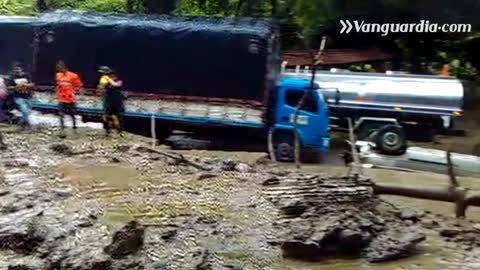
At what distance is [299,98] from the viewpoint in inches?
706

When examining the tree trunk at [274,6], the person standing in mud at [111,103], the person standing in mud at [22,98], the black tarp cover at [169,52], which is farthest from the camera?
the tree trunk at [274,6]

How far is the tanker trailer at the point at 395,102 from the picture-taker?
19.9 m

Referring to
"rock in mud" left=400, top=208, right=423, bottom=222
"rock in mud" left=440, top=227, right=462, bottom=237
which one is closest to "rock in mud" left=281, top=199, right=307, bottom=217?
"rock in mud" left=400, top=208, right=423, bottom=222

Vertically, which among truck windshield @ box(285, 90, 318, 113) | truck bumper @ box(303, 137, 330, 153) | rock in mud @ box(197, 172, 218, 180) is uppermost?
truck windshield @ box(285, 90, 318, 113)

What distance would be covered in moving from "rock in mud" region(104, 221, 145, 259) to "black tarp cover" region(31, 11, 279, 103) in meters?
11.5

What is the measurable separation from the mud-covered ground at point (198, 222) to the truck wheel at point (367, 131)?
341 inches

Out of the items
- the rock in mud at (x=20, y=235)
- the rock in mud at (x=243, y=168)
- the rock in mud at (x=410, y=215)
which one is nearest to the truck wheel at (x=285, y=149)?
the rock in mud at (x=243, y=168)

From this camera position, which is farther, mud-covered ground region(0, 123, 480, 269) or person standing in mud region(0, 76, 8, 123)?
person standing in mud region(0, 76, 8, 123)

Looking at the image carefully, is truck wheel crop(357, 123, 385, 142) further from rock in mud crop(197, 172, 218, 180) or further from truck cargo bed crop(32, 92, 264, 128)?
rock in mud crop(197, 172, 218, 180)

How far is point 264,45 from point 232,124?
5.91 ft

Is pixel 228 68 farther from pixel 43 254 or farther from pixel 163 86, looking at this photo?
pixel 43 254

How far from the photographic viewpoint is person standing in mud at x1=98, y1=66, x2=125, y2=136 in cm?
1717

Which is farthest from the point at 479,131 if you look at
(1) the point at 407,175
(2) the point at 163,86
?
(2) the point at 163,86

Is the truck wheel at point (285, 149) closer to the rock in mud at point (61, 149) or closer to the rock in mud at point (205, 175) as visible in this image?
the rock in mud at point (61, 149)
